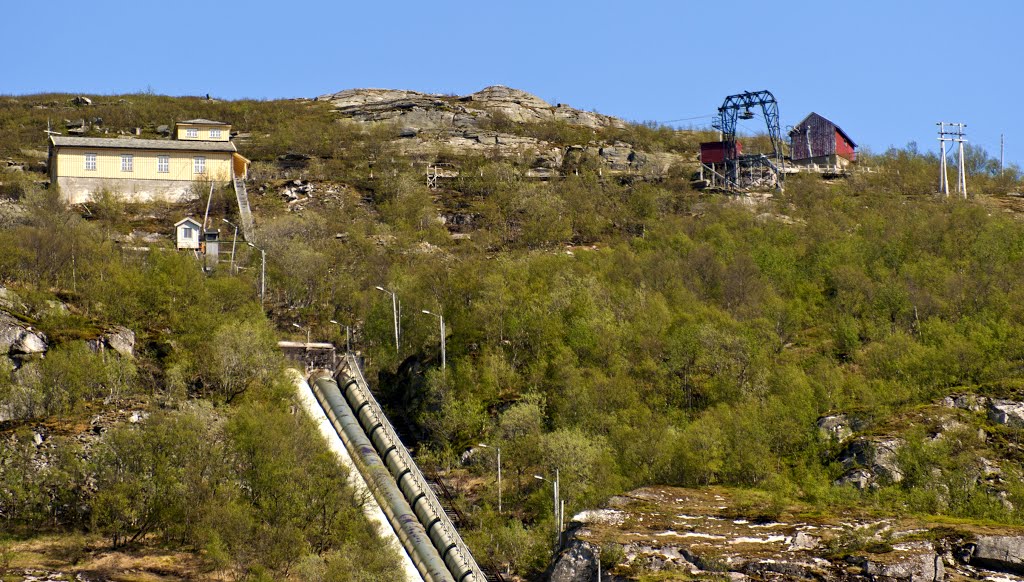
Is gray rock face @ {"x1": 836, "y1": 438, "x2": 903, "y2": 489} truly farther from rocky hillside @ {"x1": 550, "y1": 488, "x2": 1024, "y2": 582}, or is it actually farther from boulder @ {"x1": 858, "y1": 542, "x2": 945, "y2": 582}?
boulder @ {"x1": 858, "y1": 542, "x2": 945, "y2": 582}

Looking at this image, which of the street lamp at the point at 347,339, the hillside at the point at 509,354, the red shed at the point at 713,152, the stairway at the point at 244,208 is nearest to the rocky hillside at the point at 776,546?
the hillside at the point at 509,354

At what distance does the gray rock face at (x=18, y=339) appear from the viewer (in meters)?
70.7

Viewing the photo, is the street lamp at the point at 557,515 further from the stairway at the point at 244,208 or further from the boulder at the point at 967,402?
the stairway at the point at 244,208

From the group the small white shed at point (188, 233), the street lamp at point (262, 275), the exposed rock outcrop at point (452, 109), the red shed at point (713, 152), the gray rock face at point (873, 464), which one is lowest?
the gray rock face at point (873, 464)

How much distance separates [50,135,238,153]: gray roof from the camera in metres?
108

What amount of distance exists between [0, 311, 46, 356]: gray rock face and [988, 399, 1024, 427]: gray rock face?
162 feet

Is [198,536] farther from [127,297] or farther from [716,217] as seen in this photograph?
[716,217]

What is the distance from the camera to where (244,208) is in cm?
10506

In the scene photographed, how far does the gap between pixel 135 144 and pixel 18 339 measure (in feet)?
135

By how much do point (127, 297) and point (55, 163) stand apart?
35.7m

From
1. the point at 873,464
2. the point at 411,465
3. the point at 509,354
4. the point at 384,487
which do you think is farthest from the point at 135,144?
the point at 873,464

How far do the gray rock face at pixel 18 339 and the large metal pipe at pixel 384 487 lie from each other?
51.3 ft

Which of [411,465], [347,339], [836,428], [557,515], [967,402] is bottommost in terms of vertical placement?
[557,515]

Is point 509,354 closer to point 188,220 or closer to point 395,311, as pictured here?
point 395,311
